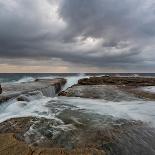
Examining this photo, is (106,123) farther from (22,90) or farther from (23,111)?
(22,90)

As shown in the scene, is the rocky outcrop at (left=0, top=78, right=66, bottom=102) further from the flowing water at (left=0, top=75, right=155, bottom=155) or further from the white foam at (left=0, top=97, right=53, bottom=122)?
the flowing water at (left=0, top=75, right=155, bottom=155)

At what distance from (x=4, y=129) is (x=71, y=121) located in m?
1.91

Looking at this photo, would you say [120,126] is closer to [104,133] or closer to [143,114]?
[104,133]

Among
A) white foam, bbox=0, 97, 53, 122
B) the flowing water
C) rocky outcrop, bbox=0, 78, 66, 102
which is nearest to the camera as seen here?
the flowing water

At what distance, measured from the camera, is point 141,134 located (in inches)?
209

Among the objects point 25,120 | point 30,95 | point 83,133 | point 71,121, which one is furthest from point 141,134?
point 30,95

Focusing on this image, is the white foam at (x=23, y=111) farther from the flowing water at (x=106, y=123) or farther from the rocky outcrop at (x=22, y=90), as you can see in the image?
the rocky outcrop at (x=22, y=90)

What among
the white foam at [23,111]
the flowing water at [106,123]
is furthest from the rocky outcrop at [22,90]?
the flowing water at [106,123]

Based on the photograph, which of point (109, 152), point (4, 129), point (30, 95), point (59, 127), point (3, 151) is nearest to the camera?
point (3, 151)

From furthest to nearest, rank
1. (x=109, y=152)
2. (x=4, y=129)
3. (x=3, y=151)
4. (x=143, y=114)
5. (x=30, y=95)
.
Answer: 1. (x=30, y=95)
2. (x=143, y=114)
3. (x=4, y=129)
4. (x=109, y=152)
5. (x=3, y=151)

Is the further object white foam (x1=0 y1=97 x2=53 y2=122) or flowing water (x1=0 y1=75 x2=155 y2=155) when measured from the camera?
white foam (x1=0 y1=97 x2=53 y2=122)

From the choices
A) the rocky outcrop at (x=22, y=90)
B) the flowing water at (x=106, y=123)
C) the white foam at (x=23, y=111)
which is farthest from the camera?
the rocky outcrop at (x=22, y=90)

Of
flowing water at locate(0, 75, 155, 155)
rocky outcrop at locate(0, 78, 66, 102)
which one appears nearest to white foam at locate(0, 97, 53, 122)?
flowing water at locate(0, 75, 155, 155)

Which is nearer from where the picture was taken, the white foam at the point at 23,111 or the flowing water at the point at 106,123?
the flowing water at the point at 106,123
